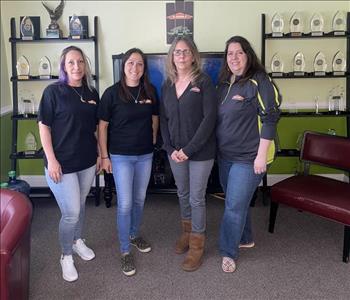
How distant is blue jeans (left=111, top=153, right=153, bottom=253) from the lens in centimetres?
227

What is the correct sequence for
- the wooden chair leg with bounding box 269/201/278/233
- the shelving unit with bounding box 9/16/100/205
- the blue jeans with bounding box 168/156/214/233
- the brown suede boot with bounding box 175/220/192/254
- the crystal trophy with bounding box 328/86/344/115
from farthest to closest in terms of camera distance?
the crystal trophy with bounding box 328/86/344/115 → the shelving unit with bounding box 9/16/100/205 → the wooden chair leg with bounding box 269/201/278/233 → the brown suede boot with bounding box 175/220/192/254 → the blue jeans with bounding box 168/156/214/233

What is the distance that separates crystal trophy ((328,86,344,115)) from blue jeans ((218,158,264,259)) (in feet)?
6.06

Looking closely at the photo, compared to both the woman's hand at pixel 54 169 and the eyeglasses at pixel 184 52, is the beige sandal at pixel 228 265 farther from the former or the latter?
the eyeglasses at pixel 184 52

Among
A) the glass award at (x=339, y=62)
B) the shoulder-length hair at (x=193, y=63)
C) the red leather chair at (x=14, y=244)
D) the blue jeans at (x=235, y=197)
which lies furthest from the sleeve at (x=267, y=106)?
the glass award at (x=339, y=62)

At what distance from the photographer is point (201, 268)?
2.41 m

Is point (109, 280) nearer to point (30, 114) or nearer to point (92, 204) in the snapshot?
point (92, 204)

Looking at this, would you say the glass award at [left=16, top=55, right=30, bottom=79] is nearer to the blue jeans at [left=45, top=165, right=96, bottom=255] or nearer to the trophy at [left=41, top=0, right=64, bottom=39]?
the trophy at [left=41, top=0, right=64, bottom=39]

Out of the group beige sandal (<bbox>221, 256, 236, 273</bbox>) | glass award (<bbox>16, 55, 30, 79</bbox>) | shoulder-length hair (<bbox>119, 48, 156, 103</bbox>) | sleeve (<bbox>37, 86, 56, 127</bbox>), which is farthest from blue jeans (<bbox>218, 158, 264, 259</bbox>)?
glass award (<bbox>16, 55, 30, 79</bbox>)

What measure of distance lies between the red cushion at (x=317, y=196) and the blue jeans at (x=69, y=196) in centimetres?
140

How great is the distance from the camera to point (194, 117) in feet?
7.14

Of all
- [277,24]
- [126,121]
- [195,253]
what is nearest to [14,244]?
[126,121]

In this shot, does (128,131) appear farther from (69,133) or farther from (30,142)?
(30,142)

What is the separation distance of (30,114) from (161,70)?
1286 millimetres

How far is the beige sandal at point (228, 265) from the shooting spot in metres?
2.37
